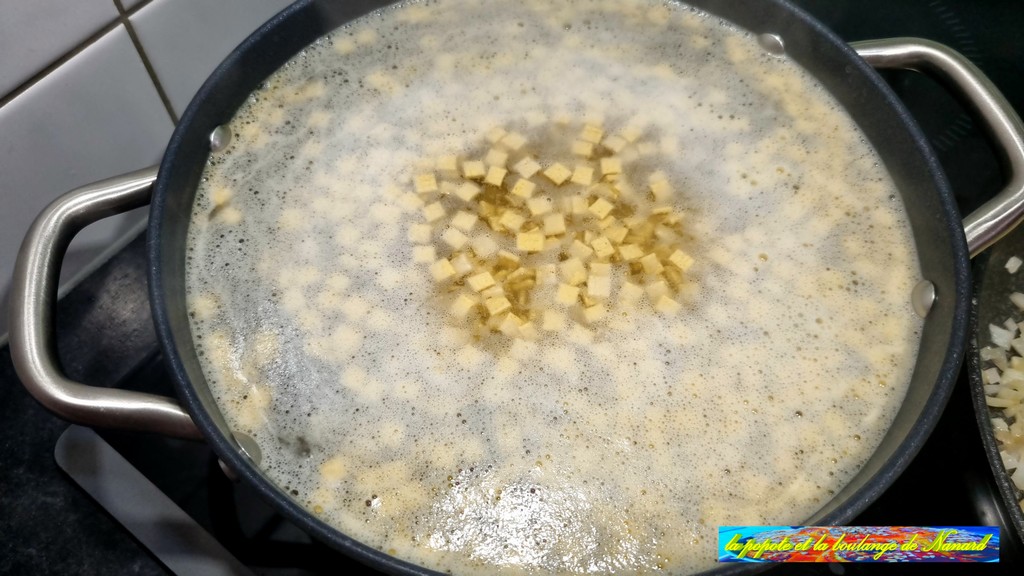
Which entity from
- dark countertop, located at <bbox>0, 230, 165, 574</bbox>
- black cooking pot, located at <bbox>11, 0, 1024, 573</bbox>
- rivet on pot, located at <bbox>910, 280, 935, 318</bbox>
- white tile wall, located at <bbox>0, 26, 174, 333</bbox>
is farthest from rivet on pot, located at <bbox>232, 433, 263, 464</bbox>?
rivet on pot, located at <bbox>910, 280, 935, 318</bbox>

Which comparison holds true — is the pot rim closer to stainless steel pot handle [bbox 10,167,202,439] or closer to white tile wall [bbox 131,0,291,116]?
stainless steel pot handle [bbox 10,167,202,439]

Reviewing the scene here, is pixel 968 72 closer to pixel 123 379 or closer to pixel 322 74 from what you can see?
pixel 322 74

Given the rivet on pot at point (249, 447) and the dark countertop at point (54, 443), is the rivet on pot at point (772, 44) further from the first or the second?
the dark countertop at point (54, 443)

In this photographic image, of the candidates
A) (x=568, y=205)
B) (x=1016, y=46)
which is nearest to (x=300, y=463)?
(x=568, y=205)

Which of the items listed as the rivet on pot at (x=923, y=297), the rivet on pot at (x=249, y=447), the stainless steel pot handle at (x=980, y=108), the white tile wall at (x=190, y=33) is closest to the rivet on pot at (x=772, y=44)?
the stainless steel pot handle at (x=980, y=108)

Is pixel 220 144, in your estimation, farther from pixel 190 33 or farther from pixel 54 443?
pixel 54 443

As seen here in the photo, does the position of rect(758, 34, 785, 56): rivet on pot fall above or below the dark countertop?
above

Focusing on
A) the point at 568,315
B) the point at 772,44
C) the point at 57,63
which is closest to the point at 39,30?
the point at 57,63
